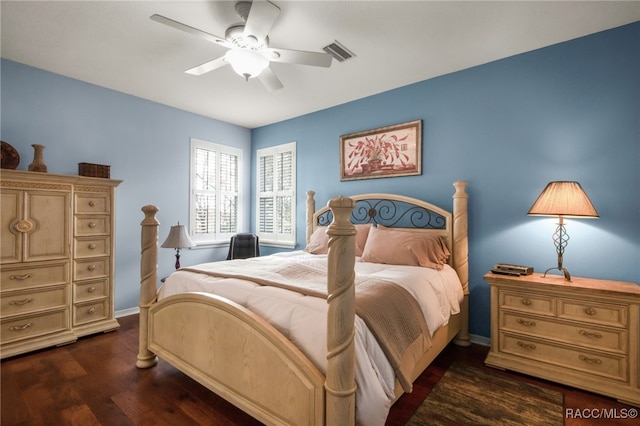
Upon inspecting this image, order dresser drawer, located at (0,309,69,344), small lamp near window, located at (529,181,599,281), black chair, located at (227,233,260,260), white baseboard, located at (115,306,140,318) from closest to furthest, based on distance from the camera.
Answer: small lamp near window, located at (529,181,599,281) → dresser drawer, located at (0,309,69,344) → white baseboard, located at (115,306,140,318) → black chair, located at (227,233,260,260)

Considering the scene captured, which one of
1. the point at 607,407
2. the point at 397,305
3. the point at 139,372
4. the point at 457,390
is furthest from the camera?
the point at 139,372

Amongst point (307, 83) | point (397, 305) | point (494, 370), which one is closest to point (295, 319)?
point (397, 305)

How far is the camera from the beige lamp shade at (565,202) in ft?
7.10

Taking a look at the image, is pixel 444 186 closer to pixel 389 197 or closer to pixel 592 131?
pixel 389 197

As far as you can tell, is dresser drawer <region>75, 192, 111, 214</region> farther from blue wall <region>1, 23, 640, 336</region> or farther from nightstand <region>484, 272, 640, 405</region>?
nightstand <region>484, 272, 640, 405</region>

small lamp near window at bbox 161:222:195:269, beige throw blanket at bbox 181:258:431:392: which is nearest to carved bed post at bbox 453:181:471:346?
beige throw blanket at bbox 181:258:431:392

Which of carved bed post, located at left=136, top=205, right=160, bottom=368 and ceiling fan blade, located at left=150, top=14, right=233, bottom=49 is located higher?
ceiling fan blade, located at left=150, top=14, right=233, bottom=49

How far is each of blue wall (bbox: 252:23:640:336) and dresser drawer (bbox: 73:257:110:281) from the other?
319 centimetres

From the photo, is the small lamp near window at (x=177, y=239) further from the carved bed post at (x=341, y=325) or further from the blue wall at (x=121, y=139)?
the carved bed post at (x=341, y=325)

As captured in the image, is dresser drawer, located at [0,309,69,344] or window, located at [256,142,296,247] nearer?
dresser drawer, located at [0,309,69,344]

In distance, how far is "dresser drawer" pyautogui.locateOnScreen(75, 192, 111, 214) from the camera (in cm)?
297

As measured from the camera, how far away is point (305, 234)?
4332mm

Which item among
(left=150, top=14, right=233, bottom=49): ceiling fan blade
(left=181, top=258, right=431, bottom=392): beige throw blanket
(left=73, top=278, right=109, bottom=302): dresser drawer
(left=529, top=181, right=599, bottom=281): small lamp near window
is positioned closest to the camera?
(left=181, top=258, right=431, bottom=392): beige throw blanket

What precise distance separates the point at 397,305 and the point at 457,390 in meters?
0.89
